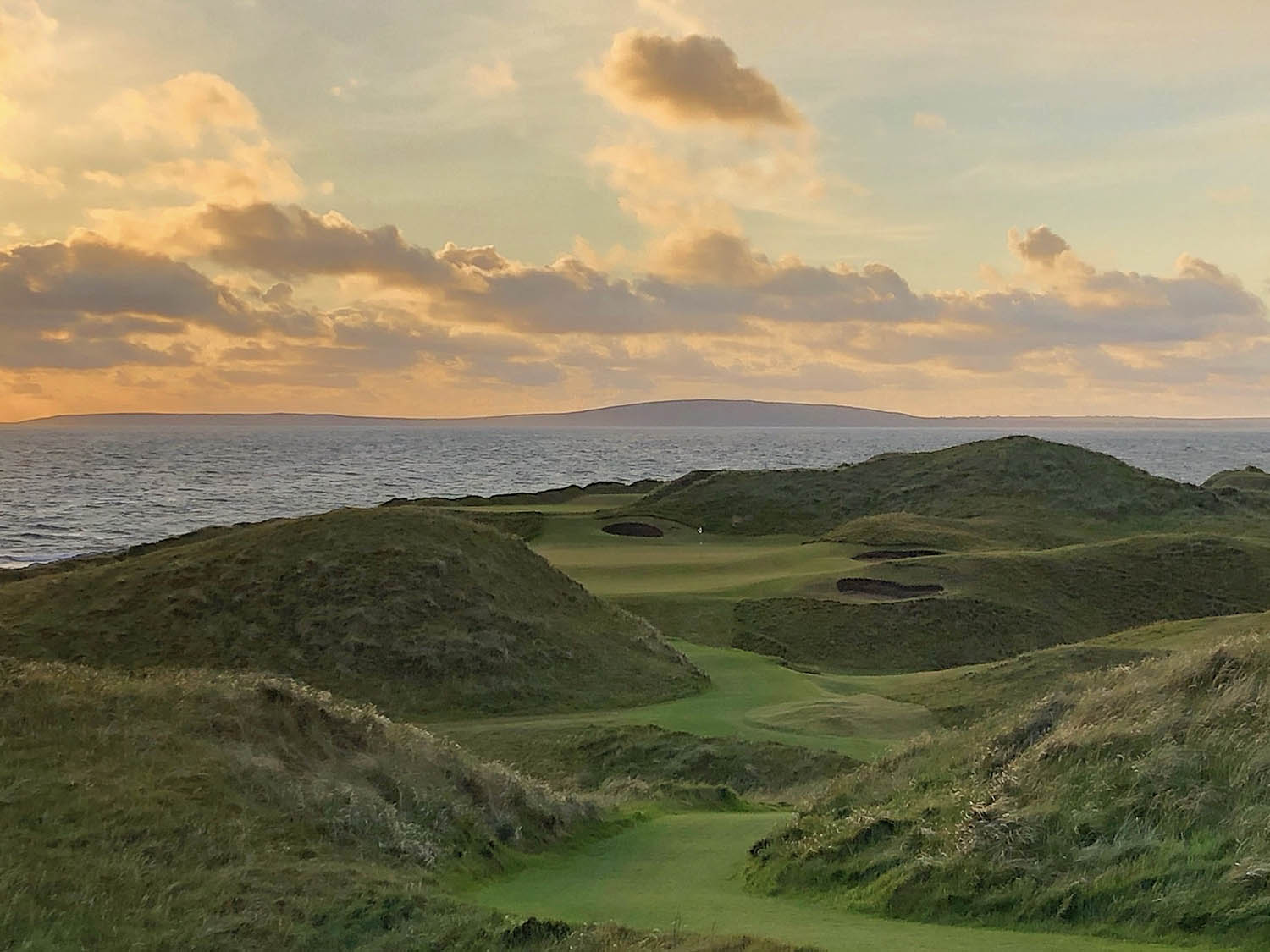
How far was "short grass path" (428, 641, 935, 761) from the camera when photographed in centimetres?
2569

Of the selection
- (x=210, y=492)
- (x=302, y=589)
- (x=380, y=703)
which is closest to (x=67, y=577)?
(x=302, y=589)

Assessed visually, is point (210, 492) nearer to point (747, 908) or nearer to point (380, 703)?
point (380, 703)

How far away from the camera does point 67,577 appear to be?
3628cm

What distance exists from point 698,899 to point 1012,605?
37.6 metres

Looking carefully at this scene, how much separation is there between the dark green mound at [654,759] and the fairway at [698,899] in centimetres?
502

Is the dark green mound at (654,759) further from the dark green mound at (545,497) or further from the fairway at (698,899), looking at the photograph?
the dark green mound at (545,497)

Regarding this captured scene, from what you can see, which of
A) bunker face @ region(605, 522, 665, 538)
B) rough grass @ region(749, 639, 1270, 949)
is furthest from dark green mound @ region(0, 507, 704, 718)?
bunker face @ region(605, 522, 665, 538)

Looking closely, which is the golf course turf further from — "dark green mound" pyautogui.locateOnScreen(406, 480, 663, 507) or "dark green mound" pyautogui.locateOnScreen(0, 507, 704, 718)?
"dark green mound" pyautogui.locateOnScreen(406, 480, 663, 507)

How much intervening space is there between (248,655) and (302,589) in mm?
3276

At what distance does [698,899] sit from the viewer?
1205 centimetres

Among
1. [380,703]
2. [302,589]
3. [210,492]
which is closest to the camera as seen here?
[380,703]

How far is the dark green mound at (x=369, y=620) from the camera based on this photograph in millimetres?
30688

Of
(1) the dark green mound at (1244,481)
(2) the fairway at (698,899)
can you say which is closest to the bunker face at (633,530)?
(1) the dark green mound at (1244,481)

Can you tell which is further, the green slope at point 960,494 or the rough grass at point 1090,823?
the green slope at point 960,494
